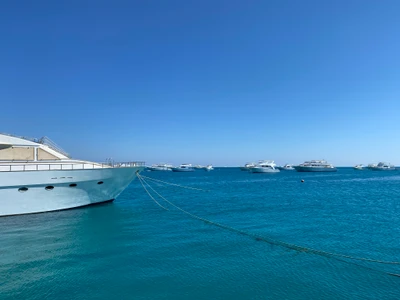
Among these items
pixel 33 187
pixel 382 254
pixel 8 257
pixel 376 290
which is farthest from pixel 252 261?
pixel 33 187

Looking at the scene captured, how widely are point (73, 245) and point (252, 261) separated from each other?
30.6 feet

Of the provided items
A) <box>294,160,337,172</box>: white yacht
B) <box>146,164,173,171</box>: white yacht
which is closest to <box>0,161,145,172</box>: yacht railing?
<box>294,160,337,172</box>: white yacht

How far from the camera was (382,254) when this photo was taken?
→ 36.8ft

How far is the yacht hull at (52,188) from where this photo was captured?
718 inches

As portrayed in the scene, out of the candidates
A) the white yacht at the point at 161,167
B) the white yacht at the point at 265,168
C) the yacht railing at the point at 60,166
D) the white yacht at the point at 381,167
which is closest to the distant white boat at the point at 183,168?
the white yacht at the point at 161,167

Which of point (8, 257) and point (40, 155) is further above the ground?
point (40, 155)

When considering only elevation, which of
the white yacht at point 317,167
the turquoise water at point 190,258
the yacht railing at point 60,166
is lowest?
the turquoise water at point 190,258

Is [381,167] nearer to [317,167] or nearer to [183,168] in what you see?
[317,167]

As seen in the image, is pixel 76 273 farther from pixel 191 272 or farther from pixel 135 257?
pixel 191 272

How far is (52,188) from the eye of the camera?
19.7 meters

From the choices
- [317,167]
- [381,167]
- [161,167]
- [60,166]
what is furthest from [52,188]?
[381,167]

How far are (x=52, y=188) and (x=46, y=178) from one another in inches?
47.5

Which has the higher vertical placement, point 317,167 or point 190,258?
point 317,167

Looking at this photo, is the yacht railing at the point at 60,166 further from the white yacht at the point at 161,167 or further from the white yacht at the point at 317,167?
the white yacht at the point at 161,167
